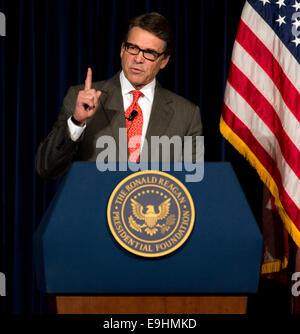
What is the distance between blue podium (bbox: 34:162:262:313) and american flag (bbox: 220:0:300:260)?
45.1 inches

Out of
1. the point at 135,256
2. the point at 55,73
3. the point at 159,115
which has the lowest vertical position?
the point at 135,256

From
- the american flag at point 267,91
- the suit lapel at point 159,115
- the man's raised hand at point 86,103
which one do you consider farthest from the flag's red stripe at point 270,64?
the man's raised hand at point 86,103

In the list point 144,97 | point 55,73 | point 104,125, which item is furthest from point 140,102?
point 55,73

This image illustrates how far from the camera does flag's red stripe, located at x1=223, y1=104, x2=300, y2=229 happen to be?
2357 mm

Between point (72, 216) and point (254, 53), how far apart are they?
64.0 inches

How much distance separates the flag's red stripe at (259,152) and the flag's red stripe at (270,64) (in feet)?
0.76

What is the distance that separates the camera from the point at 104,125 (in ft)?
6.40

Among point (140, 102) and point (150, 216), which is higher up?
point (140, 102)

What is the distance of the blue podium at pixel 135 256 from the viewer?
4.25ft

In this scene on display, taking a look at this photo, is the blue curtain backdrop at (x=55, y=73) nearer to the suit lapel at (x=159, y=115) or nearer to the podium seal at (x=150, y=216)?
the suit lapel at (x=159, y=115)

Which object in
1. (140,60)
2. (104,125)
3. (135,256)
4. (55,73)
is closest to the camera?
(135,256)

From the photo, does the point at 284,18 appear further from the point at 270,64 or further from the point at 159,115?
the point at 159,115

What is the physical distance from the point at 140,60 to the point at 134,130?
0.94ft

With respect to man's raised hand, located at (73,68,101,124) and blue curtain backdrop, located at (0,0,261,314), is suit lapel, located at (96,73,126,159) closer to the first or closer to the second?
man's raised hand, located at (73,68,101,124)
